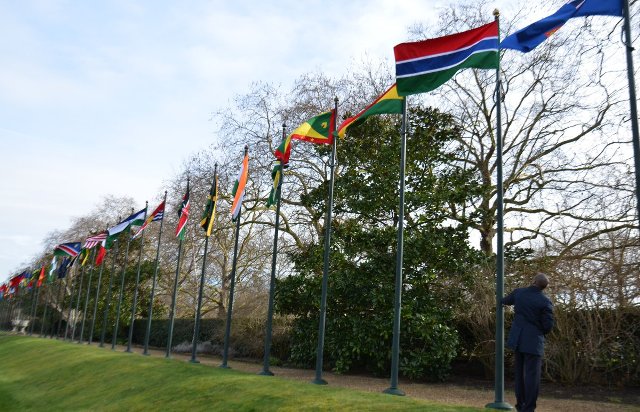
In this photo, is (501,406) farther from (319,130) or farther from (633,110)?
(319,130)

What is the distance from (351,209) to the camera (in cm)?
1967

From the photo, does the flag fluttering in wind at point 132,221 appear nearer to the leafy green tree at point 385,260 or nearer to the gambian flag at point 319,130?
the leafy green tree at point 385,260

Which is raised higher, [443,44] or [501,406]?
[443,44]

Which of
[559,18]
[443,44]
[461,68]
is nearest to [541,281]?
[559,18]

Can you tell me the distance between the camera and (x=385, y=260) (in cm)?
1794

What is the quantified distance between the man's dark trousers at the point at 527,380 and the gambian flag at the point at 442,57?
552 centimetres

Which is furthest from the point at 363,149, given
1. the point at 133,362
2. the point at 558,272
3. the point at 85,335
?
the point at 85,335

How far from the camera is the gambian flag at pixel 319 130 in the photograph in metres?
15.0

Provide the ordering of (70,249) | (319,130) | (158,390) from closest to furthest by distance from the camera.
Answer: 1. (158,390)
2. (319,130)
3. (70,249)

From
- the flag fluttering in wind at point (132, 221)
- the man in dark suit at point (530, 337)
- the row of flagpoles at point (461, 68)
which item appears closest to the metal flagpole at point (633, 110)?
the row of flagpoles at point (461, 68)

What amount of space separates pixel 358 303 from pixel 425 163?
18.3 ft

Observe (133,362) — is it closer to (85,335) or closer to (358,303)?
(358,303)

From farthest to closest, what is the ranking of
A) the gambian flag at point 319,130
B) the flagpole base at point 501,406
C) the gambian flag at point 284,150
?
the gambian flag at point 284,150 < the gambian flag at point 319,130 < the flagpole base at point 501,406

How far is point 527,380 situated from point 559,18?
6013 mm
